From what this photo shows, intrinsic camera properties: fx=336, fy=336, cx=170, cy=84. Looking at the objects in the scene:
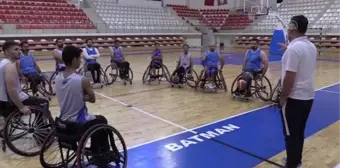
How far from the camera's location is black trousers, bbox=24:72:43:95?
5.29 m

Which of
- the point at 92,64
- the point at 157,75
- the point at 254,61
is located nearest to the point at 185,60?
the point at 157,75

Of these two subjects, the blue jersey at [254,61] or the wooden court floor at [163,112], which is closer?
the wooden court floor at [163,112]

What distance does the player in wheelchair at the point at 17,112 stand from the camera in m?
3.10

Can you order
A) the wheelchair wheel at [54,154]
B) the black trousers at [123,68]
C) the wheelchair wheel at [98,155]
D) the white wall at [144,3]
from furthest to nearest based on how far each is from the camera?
the white wall at [144,3] → the black trousers at [123,68] → the wheelchair wheel at [54,154] → the wheelchair wheel at [98,155]

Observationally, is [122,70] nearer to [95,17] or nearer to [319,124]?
[319,124]

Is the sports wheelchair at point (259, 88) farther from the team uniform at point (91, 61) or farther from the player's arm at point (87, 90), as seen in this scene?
the player's arm at point (87, 90)

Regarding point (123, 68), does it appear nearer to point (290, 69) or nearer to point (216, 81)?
point (216, 81)

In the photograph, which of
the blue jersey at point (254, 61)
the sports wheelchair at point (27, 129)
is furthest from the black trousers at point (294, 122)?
the blue jersey at point (254, 61)

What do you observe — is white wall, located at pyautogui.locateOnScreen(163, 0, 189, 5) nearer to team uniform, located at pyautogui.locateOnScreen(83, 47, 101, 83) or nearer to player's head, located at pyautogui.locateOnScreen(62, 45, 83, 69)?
team uniform, located at pyautogui.locateOnScreen(83, 47, 101, 83)

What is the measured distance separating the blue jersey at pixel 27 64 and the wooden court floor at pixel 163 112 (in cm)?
64

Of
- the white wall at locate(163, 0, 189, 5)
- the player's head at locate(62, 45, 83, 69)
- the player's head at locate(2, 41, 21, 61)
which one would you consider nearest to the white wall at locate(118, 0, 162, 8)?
the white wall at locate(163, 0, 189, 5)

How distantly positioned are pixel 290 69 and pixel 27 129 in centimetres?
248

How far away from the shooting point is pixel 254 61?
5.71m

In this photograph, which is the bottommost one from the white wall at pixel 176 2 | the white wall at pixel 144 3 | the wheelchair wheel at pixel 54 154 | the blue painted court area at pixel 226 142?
the blue painted court area at pixel 226 142
